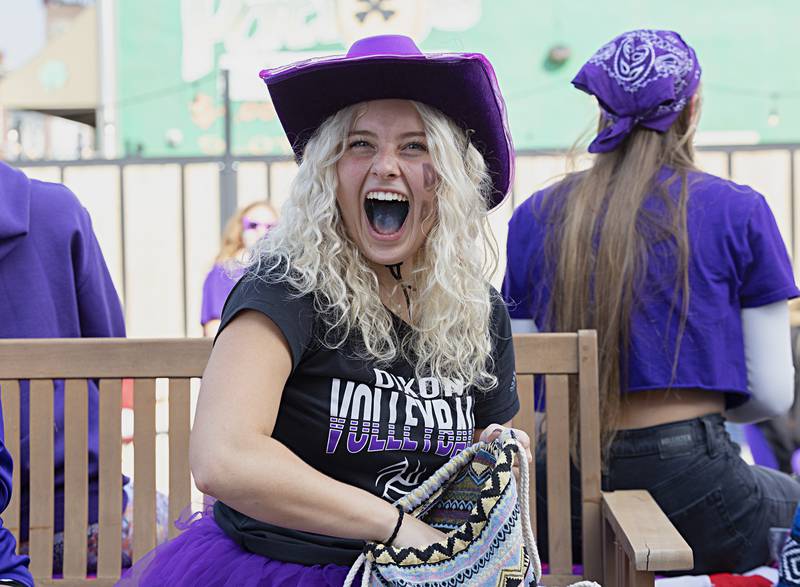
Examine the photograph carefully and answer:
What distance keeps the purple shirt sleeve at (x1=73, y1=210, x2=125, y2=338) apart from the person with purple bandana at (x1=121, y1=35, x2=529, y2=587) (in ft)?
2.80

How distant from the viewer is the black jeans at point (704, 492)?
2545 mm

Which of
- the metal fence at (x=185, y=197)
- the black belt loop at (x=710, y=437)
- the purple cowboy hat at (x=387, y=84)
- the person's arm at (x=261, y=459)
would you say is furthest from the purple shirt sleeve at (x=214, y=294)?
the person's arm at (x=261, y=459)

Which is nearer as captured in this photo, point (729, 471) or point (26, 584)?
point (26, 584)

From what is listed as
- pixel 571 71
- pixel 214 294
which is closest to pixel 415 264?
pixel 214 294

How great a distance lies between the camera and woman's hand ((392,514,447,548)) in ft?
5.40

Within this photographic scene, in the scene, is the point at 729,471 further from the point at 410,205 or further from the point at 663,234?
the point at 410,205

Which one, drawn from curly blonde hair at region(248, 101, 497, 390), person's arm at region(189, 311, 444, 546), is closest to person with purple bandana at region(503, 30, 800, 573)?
curly blonde hair at region(248, 101, 497, 390)

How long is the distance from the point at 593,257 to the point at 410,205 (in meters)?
0.92

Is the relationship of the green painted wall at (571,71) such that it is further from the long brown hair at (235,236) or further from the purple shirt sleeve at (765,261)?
the purple shirt sleeve at (765,261)

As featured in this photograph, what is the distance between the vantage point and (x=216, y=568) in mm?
1803

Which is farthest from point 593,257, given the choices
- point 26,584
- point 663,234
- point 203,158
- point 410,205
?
point 203,158

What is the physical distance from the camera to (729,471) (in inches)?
100

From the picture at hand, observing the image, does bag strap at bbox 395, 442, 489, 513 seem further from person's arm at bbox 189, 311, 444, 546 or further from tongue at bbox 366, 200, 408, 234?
tongue at bbox 366, 200, 408, 234

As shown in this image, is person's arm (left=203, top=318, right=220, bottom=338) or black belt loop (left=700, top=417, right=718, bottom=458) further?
person's arm (left=203, top=318, right=220, bottom=338)
